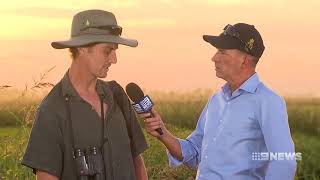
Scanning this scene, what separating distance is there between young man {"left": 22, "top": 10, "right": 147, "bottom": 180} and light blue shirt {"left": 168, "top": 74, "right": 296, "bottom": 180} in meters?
0.65

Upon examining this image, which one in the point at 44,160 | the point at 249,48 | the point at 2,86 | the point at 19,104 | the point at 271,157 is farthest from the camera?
the point at 19,104

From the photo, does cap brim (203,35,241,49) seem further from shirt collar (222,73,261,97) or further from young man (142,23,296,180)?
shirt collar (222,73,261,97)

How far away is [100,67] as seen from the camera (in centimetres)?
457

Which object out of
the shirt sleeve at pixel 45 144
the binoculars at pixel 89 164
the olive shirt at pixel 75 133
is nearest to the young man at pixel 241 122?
the olive shirt at pixel 75 133

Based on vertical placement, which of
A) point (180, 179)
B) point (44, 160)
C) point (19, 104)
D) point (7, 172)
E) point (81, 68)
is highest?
point (81, 68)

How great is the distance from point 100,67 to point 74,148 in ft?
1.73

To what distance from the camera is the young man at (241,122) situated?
491 cm

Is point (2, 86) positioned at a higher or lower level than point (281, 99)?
lower

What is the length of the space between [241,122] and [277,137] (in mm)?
298

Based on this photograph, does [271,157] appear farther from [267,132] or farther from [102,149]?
[102,149]

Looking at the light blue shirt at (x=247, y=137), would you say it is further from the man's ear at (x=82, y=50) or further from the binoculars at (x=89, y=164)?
the man's ear at (x=82, y=50)

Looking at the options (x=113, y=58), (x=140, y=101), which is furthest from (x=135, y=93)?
(x=113, y=58)

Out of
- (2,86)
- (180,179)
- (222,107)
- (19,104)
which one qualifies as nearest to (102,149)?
(222,107)

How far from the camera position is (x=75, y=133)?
4617 mm
